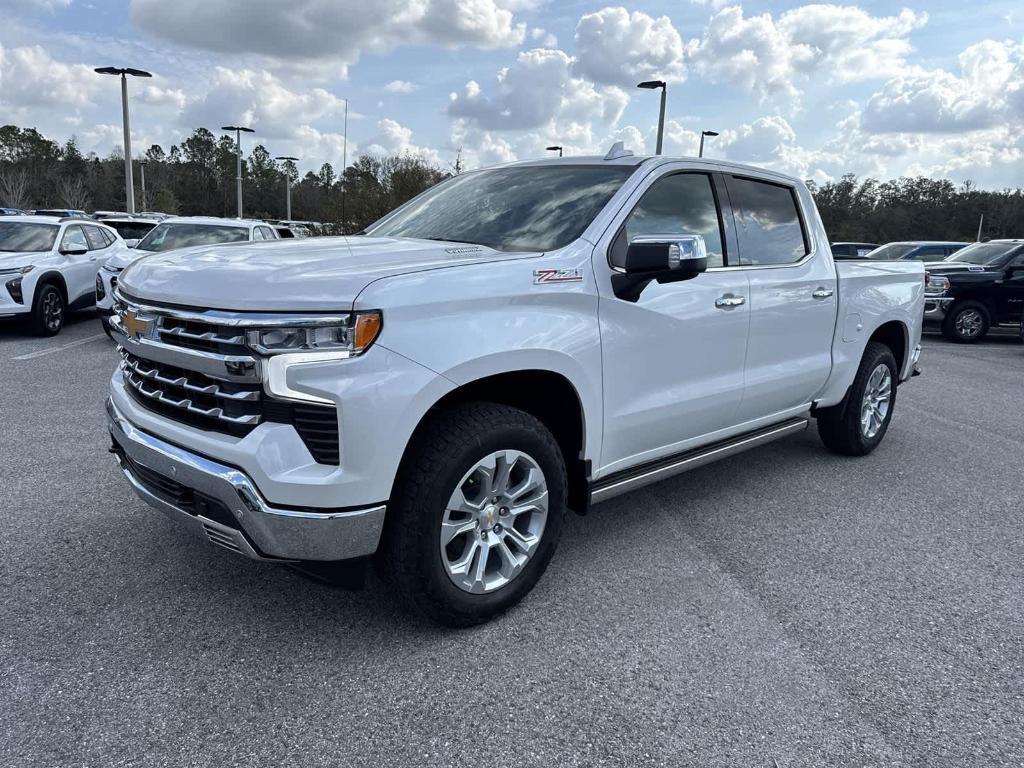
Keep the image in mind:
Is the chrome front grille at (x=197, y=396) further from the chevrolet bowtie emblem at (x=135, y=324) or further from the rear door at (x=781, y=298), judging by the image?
the rear door at (x=781, y=298)

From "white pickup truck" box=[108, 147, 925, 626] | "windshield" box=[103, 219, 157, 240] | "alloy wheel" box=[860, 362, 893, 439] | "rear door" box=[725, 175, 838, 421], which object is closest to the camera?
"white pickup truck" box=[108, 147, 925, 626]

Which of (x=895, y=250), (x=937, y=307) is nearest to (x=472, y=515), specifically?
(x=937, y=307)

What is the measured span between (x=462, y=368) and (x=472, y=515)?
581 mm

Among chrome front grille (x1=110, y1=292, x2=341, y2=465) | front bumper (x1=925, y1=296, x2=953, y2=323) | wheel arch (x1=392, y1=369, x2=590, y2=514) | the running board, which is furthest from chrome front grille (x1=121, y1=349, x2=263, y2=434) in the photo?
front bumper (x1=925, y1=296, x2=953, y2=323)

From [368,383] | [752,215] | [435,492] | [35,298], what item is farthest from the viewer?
[35,298]

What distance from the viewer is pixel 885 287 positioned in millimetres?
5215

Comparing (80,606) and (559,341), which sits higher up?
(559,341)

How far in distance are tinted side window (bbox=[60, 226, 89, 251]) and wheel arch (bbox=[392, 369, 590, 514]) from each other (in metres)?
9.93

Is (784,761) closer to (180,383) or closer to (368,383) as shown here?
(368,383)

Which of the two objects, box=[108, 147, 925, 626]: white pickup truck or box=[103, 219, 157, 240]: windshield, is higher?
box=[103, 219, 157, 240]: windshield

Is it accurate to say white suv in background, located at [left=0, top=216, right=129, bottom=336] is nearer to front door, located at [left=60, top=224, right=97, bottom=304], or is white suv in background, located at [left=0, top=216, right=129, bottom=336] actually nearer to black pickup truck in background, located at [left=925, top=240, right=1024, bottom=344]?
front door, located at [left=60, top=224, right=97, bottom=304]

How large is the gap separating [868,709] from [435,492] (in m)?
1.61

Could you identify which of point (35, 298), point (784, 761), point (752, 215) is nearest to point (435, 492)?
point (784, 761)

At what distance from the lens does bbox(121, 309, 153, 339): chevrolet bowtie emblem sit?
9.18ft
